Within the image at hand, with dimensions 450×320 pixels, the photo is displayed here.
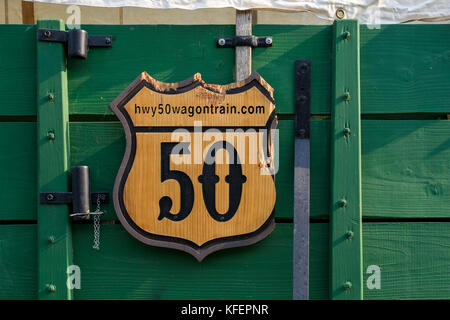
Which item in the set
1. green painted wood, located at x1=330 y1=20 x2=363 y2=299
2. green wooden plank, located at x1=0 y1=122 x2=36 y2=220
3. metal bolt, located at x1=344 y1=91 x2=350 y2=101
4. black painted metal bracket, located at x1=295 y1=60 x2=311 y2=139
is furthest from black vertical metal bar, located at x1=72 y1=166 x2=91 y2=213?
metal bolt, located at x1=344 y1=91 x2=350 y2=101

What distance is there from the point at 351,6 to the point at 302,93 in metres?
0.46

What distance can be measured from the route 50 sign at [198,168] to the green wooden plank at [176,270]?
0.09 meters

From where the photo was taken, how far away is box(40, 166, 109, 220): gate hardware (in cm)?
178

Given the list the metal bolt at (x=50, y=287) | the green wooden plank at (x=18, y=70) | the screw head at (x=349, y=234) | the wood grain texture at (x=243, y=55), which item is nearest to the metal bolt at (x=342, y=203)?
the screw head at (x=349, y=234)

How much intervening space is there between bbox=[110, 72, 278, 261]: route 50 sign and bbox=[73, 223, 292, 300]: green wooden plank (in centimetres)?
9

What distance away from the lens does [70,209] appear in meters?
1.82

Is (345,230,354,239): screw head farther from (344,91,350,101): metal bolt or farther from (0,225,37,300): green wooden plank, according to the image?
(0,225,37,300): green wooden plank

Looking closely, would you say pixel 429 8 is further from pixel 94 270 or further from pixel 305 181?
pixel 94 270

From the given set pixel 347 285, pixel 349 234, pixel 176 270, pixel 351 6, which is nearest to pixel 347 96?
pixel 351 6

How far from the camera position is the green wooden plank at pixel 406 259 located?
1.84m

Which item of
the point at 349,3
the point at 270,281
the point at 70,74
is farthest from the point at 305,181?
the point at 70,74

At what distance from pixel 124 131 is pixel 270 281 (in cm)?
95

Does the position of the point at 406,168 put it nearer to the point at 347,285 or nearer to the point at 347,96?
the point at 347,96

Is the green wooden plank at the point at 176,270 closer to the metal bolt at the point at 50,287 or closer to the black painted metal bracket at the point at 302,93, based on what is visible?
the metal bolt at the point at 50,287
